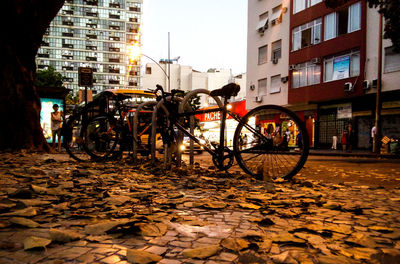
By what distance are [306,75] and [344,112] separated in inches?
166

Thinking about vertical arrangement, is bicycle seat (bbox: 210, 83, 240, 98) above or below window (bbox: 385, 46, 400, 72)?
below

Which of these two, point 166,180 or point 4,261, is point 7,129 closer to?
point 166,180

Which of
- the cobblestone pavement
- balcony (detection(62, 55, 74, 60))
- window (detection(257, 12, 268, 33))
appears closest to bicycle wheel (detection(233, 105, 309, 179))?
the cobblestone pavement

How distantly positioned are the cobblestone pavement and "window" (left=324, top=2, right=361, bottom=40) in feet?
68.9

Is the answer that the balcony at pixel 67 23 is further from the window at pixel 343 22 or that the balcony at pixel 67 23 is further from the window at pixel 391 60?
the window at pixel 391 60

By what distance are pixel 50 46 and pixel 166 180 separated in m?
105

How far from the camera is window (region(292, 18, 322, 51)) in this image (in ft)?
75.2

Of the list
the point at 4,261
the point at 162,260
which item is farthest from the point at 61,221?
the point at 162,260

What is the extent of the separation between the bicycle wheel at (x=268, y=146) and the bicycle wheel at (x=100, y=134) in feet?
9.70

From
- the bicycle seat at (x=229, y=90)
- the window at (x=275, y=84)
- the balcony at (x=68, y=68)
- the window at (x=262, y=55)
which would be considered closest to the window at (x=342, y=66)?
the window at (x=275, y=84)

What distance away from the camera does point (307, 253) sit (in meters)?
1.44

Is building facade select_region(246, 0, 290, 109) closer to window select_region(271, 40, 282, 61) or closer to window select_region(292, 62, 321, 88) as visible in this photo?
window select_region(271, 40, 282, 61)

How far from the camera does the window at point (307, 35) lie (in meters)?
22.9

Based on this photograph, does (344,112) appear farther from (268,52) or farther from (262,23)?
(262,23)
